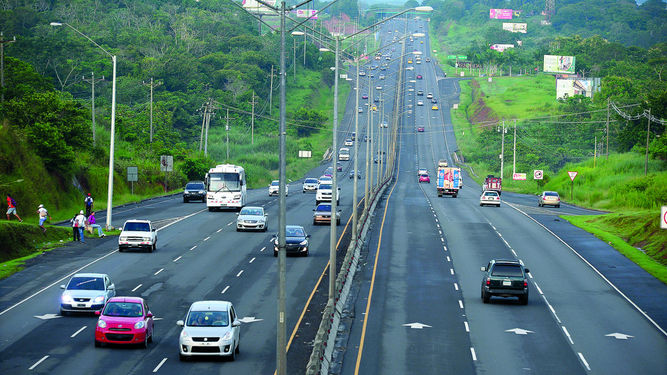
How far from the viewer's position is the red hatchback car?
94.8 feet

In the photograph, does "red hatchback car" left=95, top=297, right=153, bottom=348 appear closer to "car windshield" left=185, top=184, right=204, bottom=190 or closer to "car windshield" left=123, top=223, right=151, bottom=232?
"car windshield" left=123, top=223, right=151, bottom=232

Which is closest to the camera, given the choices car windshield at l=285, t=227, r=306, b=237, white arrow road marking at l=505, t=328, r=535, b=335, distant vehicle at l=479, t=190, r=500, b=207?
white arrow road marking at l=505, t=328, r=535, b=335

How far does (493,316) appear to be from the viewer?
37469 mm

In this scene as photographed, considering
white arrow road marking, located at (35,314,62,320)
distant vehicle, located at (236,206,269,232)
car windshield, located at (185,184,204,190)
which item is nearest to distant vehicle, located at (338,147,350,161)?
car windshield, located at (185,184,204,190)

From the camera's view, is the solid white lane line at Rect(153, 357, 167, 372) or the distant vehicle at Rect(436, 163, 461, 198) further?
the distant vehicle at Rect(436, 163, 461, 198)

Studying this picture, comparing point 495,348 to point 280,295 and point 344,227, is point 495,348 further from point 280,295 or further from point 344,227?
point 344,227

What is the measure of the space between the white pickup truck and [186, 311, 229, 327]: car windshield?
23016 millimetres

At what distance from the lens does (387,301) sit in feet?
134

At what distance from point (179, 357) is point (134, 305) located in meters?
2.56

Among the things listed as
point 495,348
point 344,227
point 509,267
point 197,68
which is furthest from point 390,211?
point 197,68

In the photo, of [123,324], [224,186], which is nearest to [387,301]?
[123,324]

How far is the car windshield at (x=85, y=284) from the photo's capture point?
3447 cm

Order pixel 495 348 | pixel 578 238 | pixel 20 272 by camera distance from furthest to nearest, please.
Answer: pixel 578 238, pixel 20 272, pixel 495 348

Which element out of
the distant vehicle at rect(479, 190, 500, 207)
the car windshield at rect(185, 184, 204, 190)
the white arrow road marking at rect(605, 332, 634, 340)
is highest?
the car windshield at rect(185, 184, 204, 190)
